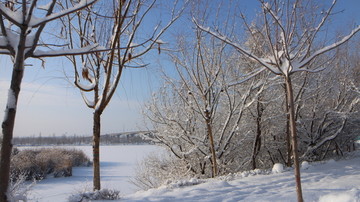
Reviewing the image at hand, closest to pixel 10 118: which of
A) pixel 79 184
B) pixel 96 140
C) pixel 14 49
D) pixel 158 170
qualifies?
pixel 14 49

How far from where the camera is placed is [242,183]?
15.6 feet

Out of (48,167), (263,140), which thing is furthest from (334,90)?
(48,167)

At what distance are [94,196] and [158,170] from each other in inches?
277

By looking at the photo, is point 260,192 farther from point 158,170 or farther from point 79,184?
point 79,184

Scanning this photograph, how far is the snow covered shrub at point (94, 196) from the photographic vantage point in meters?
3.43

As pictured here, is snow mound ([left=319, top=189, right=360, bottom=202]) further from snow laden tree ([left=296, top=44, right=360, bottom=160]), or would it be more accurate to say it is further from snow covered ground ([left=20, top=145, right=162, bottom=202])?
snow laden tree ([left=296, top=44, right=360, bottom=160])

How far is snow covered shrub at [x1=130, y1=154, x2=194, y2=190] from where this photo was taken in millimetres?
9327

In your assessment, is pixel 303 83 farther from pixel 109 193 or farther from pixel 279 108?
pixel 109 193

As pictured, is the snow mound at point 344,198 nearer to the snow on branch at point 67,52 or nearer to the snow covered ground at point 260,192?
the snow covered ground at point 260,192

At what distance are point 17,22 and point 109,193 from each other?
8.46 feet

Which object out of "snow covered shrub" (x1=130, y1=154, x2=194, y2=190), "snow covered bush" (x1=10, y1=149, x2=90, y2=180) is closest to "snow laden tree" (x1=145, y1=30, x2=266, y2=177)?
"snow covered shrub" (x1=130, y1=154, x2=194, y2=190)

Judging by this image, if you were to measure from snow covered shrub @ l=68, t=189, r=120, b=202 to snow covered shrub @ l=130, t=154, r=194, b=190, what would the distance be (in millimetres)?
5346

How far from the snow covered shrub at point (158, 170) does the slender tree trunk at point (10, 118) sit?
725 centimetres

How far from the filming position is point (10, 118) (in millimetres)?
2021
